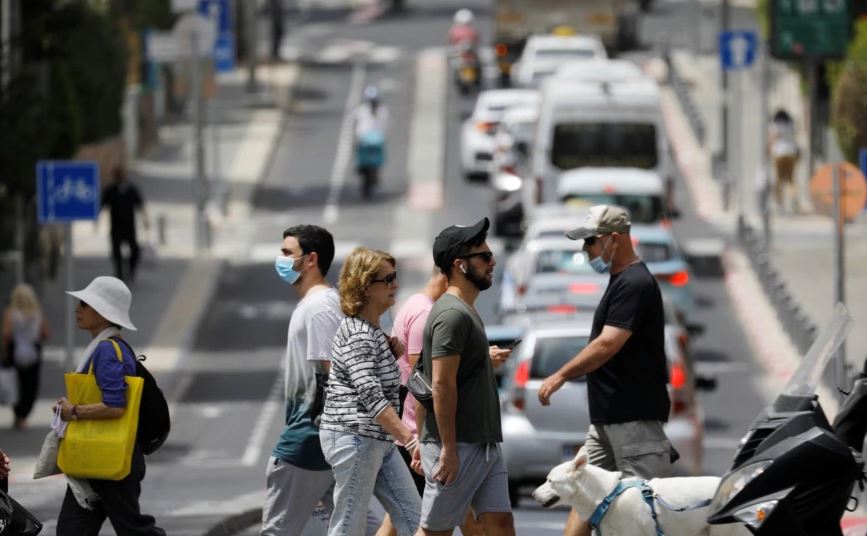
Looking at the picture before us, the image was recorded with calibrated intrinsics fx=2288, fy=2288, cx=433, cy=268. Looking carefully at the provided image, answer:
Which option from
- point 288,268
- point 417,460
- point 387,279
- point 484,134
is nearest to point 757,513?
point 417,460

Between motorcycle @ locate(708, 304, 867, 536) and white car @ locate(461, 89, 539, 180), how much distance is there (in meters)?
32.5

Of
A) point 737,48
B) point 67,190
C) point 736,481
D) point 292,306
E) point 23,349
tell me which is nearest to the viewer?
point 736,481

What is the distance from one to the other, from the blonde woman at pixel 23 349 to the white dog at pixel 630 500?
1476 cm

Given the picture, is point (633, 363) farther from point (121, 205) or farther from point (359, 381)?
point (121, 205)

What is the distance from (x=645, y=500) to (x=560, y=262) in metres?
15.4

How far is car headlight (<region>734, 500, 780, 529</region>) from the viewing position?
915cm

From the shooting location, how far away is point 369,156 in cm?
4203

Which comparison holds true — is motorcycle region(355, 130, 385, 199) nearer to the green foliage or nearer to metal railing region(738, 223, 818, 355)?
metal railing region(738, 223, 818, 355)

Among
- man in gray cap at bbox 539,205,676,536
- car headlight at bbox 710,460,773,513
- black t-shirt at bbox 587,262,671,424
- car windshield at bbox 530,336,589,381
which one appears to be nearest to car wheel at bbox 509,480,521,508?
car windshield at bbox 530,336,589,381

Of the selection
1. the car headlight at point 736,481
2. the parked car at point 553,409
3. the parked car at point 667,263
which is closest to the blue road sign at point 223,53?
the parked car at point 667,263

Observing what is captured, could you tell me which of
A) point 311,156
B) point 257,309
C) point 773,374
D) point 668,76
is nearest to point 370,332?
point 773,374

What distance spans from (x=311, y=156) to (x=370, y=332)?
122 ft

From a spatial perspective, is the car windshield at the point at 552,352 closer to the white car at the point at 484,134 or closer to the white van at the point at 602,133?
the white van at the point at 602,133

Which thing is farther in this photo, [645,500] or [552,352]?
[552,352]
